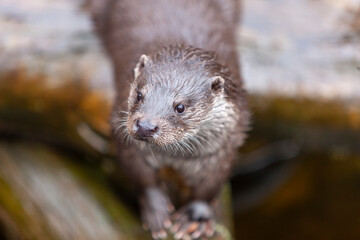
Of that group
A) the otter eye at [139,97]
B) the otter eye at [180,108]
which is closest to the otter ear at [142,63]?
the otter eye at [139,97]

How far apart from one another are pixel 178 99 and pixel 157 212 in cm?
99

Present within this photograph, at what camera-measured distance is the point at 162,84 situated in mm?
2572

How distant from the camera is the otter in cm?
257

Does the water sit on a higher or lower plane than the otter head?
higher

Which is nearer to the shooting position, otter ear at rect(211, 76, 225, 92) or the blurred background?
otter ear at rect(211, 76, 225, 92)

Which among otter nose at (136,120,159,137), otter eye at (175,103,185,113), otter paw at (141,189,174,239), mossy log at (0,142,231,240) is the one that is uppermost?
mossy log at (0,142,231,240)

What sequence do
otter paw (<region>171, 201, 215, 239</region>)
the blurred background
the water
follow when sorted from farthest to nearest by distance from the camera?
the water, the blurred background, otter paw (<region>171, 201, 215, 239</region>)

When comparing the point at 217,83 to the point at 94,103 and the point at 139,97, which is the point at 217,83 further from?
the point at 94,103

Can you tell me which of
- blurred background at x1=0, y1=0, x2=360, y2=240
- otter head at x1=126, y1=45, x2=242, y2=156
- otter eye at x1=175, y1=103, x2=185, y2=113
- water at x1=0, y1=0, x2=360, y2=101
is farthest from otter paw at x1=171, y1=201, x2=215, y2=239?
water at x1=0, y1=0, x2=360, y2=101

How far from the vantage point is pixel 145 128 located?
243 centimetres

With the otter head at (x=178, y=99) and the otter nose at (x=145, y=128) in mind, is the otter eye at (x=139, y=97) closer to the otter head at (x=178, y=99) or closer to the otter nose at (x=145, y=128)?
the otter head at (x=178, y=99)

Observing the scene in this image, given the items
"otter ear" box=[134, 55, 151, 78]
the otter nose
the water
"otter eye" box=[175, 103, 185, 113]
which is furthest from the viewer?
the water

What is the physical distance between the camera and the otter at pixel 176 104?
8.44 ft

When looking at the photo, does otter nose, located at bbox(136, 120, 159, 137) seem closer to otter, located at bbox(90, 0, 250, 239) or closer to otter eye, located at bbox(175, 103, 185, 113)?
otter, located at bbox(90, 0, 250, 239)
